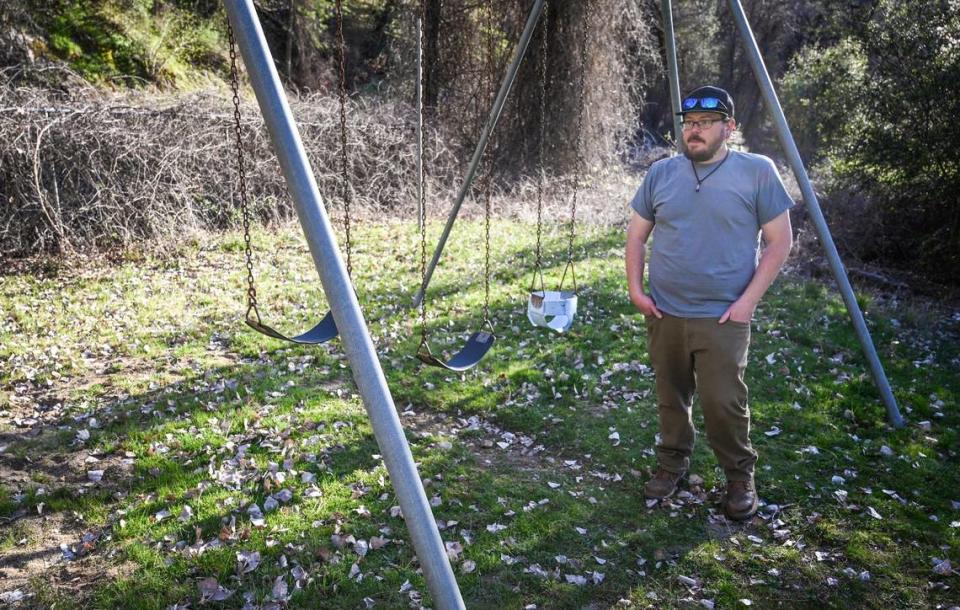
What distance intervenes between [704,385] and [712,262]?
0.66 m

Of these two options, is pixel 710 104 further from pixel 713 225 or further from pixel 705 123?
pixel 713 225

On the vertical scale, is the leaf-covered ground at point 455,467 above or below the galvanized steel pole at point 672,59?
below

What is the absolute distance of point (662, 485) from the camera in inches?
163

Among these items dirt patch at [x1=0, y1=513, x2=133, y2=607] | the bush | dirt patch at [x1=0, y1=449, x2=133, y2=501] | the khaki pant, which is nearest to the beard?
the khaki pant

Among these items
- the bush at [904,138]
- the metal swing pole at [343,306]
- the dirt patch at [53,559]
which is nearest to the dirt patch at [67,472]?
the dirt patch at [53,559]

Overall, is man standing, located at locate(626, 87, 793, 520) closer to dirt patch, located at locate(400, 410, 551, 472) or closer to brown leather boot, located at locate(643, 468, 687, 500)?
brown leather boot, located at locate(643, 468, 687, 500)

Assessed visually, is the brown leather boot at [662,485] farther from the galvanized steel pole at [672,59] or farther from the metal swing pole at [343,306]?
the galvanized steel pole at [672,59]

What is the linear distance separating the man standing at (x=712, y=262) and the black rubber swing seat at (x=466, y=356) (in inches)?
38.0

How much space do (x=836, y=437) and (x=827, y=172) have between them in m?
8.56

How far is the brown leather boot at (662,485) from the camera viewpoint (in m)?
4.13

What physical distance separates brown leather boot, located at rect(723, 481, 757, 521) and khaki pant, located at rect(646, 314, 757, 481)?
45mm

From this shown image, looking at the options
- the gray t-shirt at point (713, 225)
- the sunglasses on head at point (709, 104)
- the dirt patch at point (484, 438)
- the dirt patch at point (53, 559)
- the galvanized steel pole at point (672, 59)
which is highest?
the galvanized steel pole at point (672, 59)

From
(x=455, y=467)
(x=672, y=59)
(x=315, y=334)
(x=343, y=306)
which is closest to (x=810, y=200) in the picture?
(x=672, y=59)

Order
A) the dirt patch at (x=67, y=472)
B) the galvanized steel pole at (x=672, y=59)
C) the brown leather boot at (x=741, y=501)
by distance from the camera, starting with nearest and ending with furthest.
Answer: the brown leather boot at (x=741, y=501), the dirt patch at (x=67, y=472), the galvanized steel pole at (x=672, y=59)
